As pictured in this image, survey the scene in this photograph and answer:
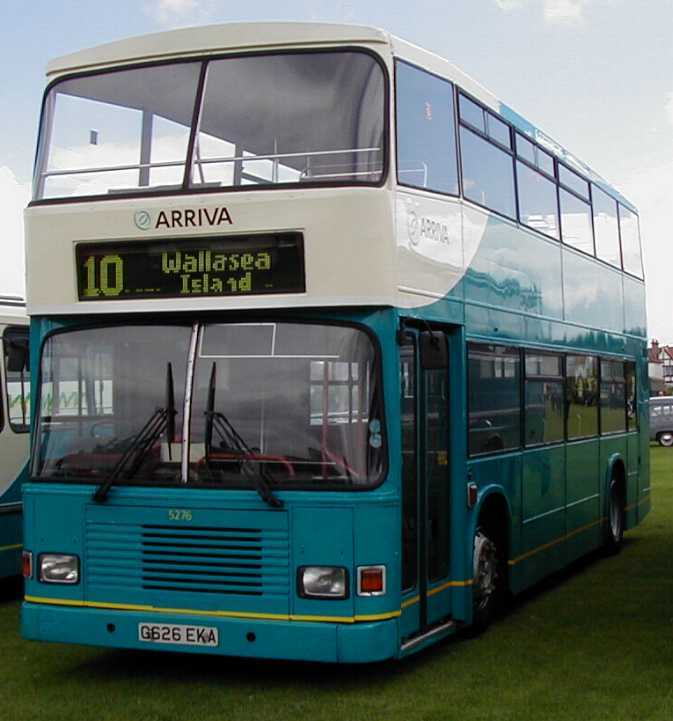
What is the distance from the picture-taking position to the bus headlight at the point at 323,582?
9.10 metres

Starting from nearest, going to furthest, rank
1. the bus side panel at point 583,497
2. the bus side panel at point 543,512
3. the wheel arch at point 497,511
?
1. the wheel arch at point 497,511
2. the bus side panel at point 543,512
3. the bus side panel at point 583,497

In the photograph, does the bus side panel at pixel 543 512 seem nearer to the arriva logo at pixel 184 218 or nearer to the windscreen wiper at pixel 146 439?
the windscreen wiper at pixel 146 439

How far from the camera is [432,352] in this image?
32.5 ft

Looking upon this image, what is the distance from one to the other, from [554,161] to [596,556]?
4963 millimetres

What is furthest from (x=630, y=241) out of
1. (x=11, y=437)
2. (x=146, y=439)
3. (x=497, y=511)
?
(x=146, y=439)

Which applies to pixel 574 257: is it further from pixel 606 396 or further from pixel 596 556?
pixel 596 556

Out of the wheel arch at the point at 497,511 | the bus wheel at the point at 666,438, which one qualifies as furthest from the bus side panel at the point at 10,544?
the bus wheel at the point at 666,438

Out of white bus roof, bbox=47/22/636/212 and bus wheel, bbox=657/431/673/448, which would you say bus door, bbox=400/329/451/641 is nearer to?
white bus roof, bbox=47/22/636/212

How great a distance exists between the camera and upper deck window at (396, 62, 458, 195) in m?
9.83

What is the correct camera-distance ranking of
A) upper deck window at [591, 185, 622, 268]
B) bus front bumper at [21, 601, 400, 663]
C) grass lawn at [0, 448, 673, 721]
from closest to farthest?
grass lawn at [0, 448, 673, 721], bus front bumper at [21, 601, 400, 663], upper deck window at [591, 185, 622, 268]

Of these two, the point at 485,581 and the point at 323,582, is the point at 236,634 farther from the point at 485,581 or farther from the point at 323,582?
the point at 485,581

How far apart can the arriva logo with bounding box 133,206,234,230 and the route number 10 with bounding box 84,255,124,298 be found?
336mm

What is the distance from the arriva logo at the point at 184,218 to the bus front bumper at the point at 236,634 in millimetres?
2549

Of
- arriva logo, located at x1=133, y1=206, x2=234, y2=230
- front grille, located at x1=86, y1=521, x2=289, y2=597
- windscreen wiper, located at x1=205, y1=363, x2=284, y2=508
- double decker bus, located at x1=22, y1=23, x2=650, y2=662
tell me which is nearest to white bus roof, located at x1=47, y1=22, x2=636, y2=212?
double decker bus, located at x1=22, y1=23, x2=650, y2=662
